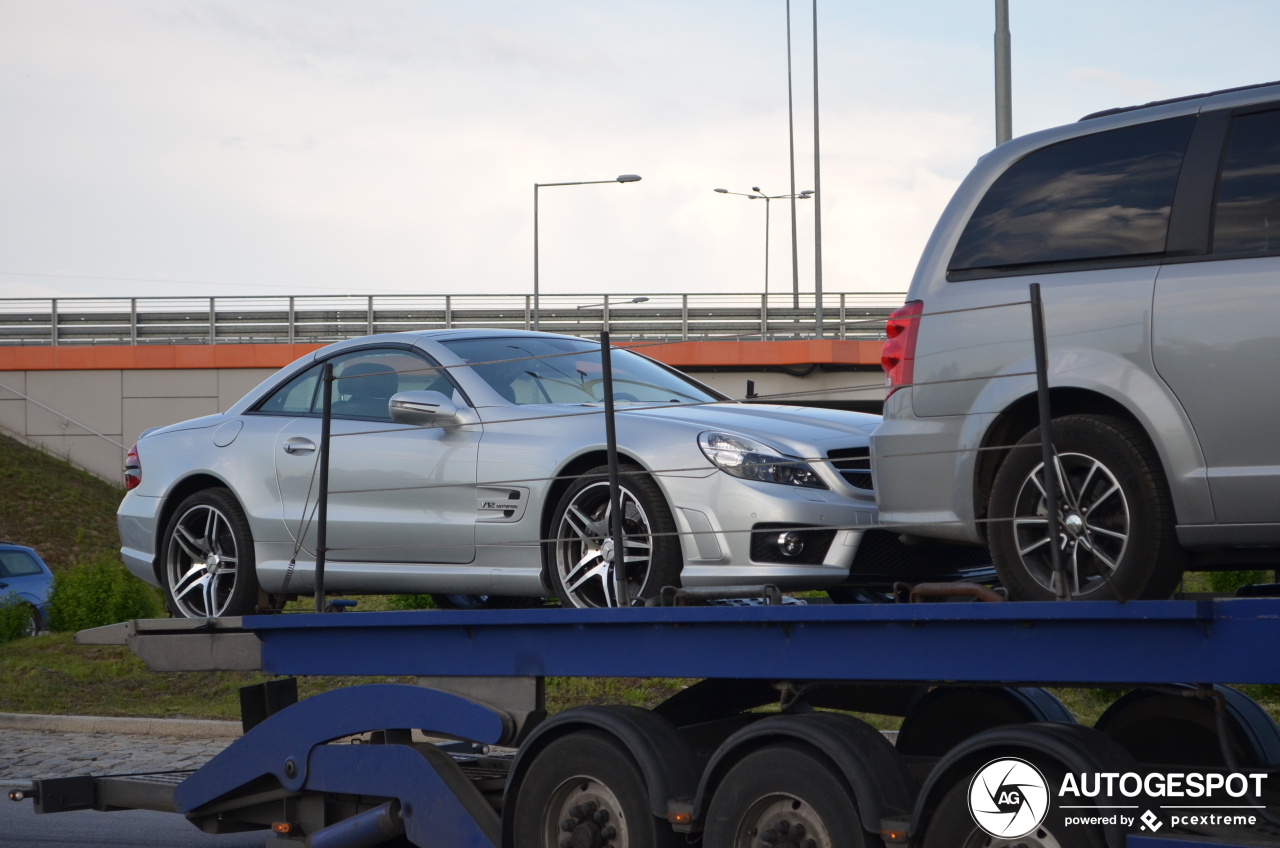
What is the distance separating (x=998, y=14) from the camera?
13.9 metres

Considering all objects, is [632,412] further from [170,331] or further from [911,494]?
[170,331]

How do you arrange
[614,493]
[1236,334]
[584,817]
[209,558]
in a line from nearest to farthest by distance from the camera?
[1236,334], [584,817], [614,493], [209,558]

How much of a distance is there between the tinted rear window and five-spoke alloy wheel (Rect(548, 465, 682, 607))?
1417cm

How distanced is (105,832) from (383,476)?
313cm

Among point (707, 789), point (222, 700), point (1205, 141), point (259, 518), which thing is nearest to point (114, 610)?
point (222, 700)

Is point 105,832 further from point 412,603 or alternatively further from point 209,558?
point 412,603

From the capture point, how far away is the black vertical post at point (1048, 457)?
414cm

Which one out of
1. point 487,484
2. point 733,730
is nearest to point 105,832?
point 487,484

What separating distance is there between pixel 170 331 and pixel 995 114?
2302cm

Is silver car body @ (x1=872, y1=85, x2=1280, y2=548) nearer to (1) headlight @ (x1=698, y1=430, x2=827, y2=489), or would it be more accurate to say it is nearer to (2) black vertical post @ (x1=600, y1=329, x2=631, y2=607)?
(1) headlight @ (x1=698, y1=430, x2=827, y2=489)

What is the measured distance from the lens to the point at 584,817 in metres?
5.16

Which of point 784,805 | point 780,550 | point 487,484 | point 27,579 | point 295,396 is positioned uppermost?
point 295,396

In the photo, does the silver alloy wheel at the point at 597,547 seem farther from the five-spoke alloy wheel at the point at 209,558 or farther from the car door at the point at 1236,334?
the car door at the point at 1236,334

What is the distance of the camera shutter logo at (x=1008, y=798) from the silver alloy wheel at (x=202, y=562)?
4171 millimetres
